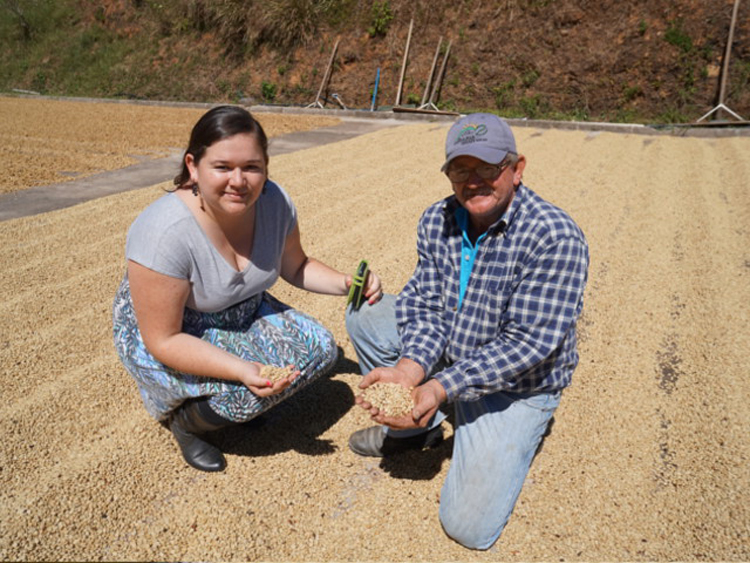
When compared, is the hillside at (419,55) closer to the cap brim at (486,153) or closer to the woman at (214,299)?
the cap brim at (486,153)

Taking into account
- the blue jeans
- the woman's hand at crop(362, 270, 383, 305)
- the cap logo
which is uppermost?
the cap logo

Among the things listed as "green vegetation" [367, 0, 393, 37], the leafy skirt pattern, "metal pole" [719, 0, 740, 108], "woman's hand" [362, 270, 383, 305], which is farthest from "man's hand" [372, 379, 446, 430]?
"green vegetation" [367, 0, 393, 37]

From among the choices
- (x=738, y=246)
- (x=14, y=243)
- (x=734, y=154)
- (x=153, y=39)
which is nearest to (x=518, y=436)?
(x=738, y=246)

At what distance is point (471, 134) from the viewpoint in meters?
1.86

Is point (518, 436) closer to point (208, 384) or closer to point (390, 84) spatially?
point (208, 384)

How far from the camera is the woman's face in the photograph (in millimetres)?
1867

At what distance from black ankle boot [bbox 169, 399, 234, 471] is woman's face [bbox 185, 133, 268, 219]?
30.4 inches

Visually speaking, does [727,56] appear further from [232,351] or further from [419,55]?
[232,351]

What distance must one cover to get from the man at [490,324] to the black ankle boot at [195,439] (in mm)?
675

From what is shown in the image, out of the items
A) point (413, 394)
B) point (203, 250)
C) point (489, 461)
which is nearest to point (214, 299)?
point (203, 250)

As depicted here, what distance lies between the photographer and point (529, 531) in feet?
6.38

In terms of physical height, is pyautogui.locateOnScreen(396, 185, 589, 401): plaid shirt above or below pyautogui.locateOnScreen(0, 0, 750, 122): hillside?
below

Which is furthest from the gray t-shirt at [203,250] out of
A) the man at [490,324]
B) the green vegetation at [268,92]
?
the green vegetation at [268,92]

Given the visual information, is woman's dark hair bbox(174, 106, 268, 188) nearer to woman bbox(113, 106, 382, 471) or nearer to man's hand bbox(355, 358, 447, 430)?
woman bbox(113, 106, 382, 471)
